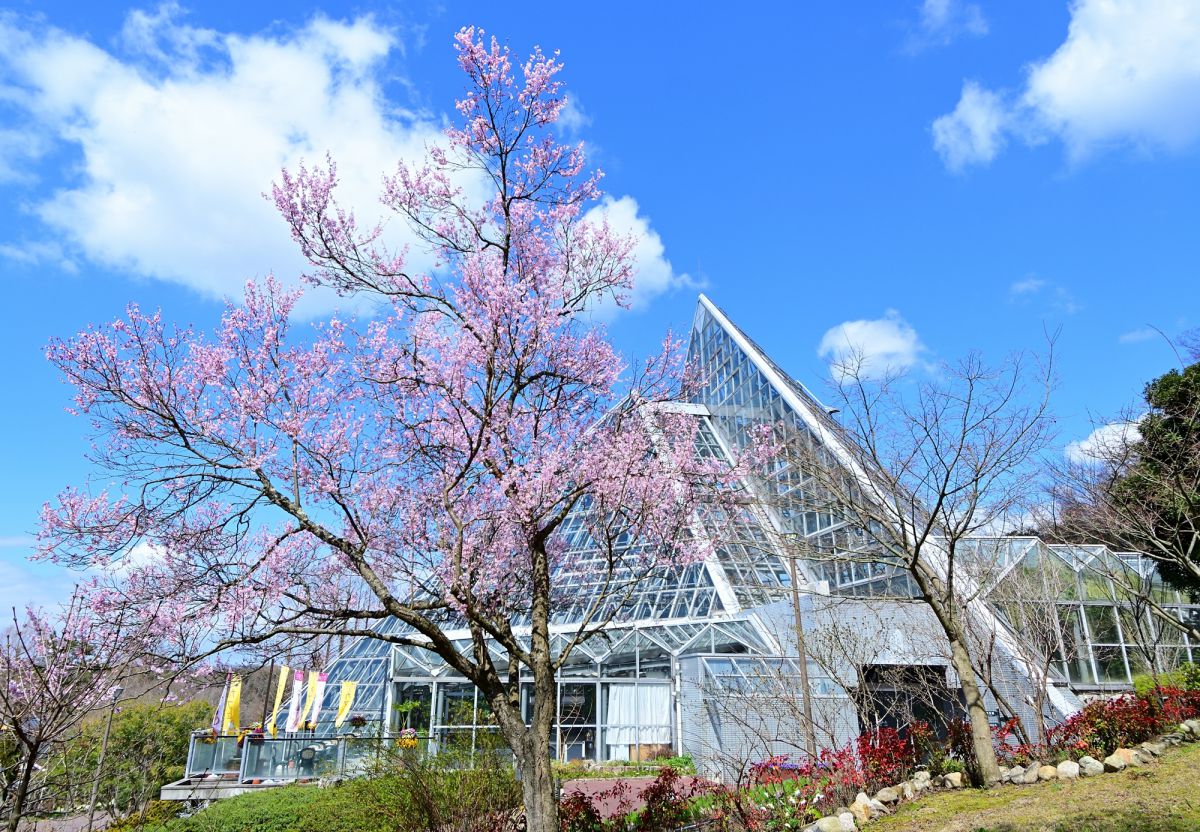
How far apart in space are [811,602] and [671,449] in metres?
9.93

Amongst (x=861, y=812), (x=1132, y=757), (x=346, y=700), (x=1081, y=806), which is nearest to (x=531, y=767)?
(x=861, y=812)

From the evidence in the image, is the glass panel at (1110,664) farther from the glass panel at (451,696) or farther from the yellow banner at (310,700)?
the yellow banner at (310,700)

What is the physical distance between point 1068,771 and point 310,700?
17847mm

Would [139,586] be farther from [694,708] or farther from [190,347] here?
[694,708]

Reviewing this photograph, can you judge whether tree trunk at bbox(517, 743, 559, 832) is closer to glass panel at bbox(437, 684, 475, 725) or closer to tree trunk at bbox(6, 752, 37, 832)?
tree trunk at bbox(6, 752, 37, 832)

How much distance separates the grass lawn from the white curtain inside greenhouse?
37.8 feet

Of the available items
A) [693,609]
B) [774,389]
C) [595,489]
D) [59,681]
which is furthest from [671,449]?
[774,389]

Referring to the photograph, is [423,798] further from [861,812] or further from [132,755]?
[132,755]

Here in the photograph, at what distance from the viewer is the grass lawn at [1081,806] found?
6.25 meters

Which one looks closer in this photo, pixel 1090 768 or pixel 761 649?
pixel 1090 768

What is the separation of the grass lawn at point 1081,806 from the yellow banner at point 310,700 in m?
16.4

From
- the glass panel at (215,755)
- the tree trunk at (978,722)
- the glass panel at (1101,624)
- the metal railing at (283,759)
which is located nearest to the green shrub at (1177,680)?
the glass panel at (1101,624)

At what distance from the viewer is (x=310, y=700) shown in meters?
20.1

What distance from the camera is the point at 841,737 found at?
1495 centimetres
